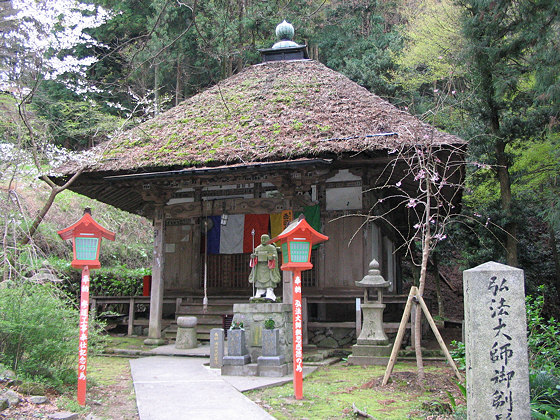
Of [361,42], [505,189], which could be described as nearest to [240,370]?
[505,189]

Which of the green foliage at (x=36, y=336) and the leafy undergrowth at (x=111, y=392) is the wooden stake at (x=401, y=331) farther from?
the green foliage at (x=36, y=336)

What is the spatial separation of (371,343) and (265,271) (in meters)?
2.39

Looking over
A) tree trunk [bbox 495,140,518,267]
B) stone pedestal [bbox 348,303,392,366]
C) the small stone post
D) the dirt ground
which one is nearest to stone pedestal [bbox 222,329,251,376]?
the dirt ground

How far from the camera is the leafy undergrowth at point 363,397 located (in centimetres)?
555

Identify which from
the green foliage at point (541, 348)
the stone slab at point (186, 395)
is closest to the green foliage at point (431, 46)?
the green foliage at point (541, 348)

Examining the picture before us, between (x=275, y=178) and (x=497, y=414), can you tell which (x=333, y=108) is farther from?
(x=497, y=414)

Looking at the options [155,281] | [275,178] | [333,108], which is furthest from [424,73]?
[155,281]

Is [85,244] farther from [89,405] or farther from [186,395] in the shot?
[186,395]

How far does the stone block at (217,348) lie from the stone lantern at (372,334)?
241 cm

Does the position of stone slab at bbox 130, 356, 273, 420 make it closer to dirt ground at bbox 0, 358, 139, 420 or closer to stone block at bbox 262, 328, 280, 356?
dirt ground at bbox 0, 358, 139, 420

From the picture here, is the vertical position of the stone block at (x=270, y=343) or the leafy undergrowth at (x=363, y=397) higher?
the stone block at (x=270, y=343)

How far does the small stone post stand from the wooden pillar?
7797 millimetres

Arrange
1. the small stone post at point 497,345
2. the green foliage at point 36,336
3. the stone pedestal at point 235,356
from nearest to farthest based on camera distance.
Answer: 1. the small stone post at point 497,345
2. the green foliage at point 36,336
3. the stone pedestal at point 235,356

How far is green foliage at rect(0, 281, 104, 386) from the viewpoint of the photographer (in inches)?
238
